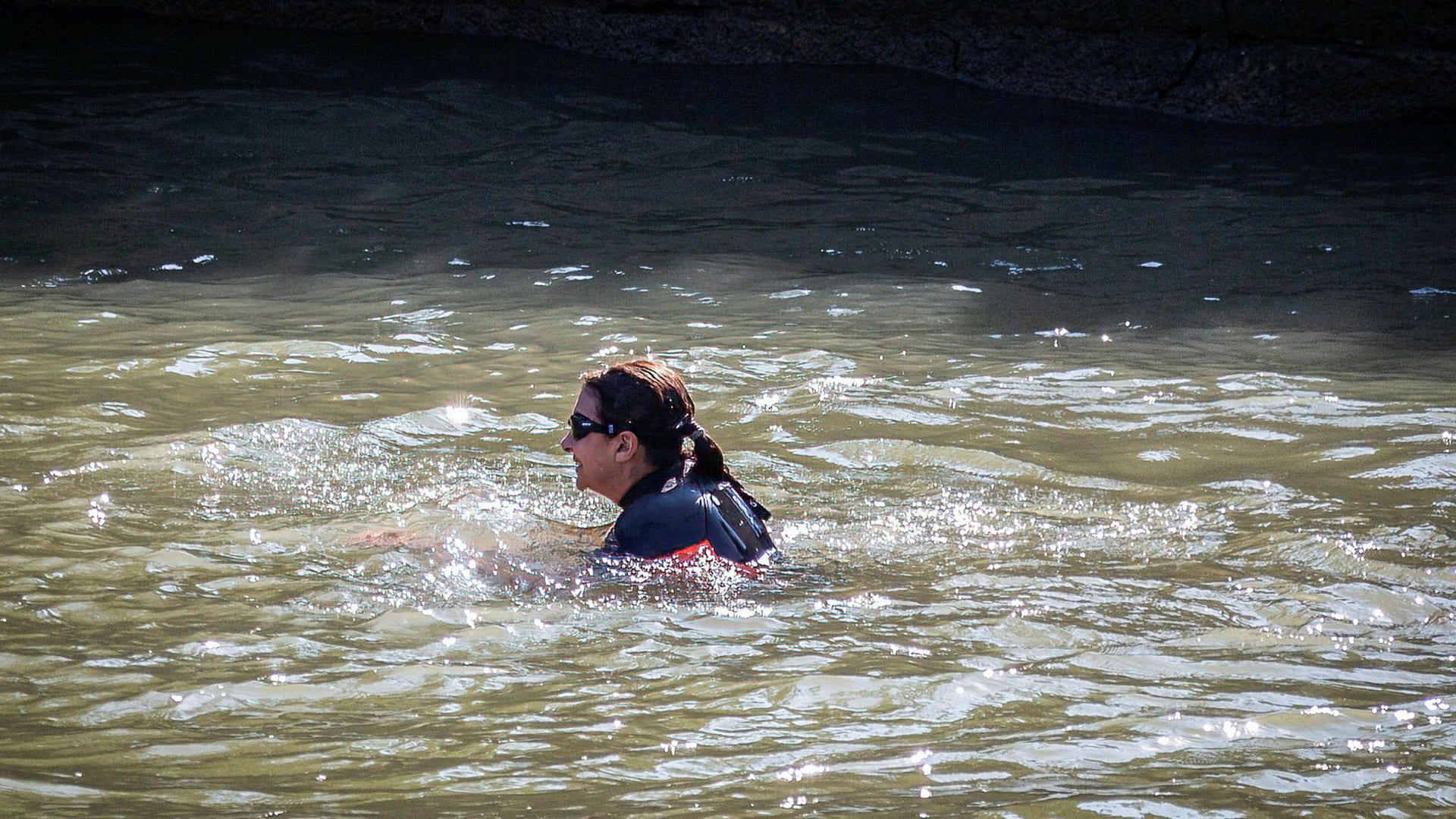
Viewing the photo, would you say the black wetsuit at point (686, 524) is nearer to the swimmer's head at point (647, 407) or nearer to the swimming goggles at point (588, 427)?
the swimmer's head at point (647, 407)

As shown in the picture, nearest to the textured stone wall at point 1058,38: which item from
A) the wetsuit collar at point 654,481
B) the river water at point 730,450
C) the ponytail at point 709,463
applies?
the river water at point 730,450

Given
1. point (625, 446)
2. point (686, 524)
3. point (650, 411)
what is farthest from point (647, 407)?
point (686, 524)

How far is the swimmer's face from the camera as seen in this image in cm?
486

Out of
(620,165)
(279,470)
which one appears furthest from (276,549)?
(620,165)

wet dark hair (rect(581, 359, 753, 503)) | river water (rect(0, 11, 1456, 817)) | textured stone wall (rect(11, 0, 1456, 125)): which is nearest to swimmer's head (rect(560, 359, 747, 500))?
wet dark hair (rect(581, 359, 753, 503))

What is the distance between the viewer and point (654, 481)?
4.86m

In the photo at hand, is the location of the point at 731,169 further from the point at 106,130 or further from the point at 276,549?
the point at 276,549

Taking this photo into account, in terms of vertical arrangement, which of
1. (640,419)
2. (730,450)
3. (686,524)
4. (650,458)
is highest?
(640,419)

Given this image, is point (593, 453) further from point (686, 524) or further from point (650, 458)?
point (686, 524)

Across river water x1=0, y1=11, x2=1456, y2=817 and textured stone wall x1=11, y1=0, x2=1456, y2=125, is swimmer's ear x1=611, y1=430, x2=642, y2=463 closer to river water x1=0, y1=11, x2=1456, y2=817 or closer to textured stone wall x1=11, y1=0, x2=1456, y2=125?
river water x1=0, y1=11, x2=1456, y2=817

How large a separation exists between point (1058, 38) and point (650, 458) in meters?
9.99

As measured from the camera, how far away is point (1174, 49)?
13.3 metres

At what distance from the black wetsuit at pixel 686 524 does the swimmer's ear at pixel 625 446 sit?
121 mm

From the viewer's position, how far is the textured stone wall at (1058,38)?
42.3 ft
